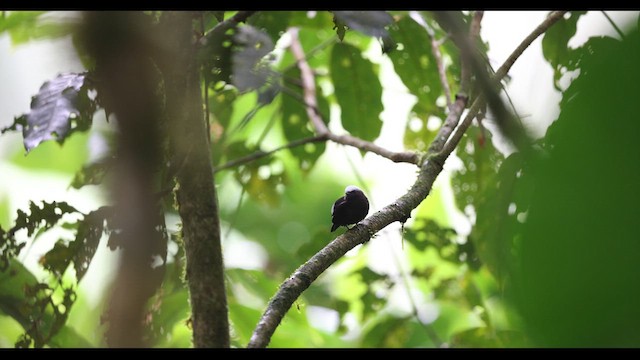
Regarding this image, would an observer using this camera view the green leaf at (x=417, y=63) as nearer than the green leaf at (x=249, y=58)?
No

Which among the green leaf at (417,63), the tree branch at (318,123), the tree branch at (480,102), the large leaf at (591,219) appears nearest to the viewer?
the large leaf at (591,219)

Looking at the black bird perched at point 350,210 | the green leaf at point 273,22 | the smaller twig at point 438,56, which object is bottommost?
the black bird perched at point 350,210

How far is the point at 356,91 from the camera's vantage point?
7.50 feet

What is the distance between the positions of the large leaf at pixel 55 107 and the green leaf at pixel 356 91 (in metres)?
0.97

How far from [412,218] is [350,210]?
0.97 meters

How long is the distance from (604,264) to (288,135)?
2.27 m

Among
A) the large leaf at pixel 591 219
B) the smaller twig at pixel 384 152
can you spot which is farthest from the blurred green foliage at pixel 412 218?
the smaller twig at pixel 384 152

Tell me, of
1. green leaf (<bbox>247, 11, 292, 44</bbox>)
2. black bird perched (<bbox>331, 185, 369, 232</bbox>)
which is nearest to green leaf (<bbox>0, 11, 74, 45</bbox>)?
green leaf (<bbox>247, 11, 292, 44</bbox>)

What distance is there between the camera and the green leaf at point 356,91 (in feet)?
7.37

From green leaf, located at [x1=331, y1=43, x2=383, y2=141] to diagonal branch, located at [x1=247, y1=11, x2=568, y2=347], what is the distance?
29.7 inches

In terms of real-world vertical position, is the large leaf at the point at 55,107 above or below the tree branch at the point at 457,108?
below

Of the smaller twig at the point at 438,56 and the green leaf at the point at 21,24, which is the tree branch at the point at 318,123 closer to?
the smaller twig at the point at 438,56

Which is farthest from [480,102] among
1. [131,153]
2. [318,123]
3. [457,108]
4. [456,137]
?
[318,123]

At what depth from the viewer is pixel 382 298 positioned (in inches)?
98.0
